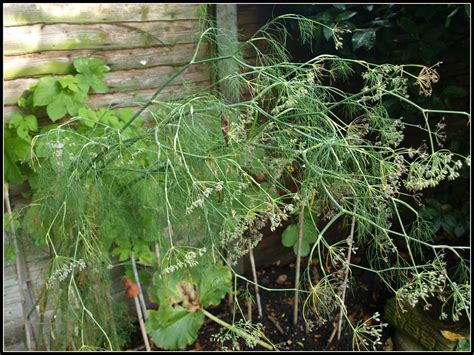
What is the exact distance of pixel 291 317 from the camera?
302cm

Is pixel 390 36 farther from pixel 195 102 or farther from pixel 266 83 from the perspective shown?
pixel 195 102

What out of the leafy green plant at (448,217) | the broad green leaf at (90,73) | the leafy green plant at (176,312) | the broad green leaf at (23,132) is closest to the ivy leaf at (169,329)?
the leafy green plant at (176,312)

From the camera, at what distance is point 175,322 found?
2.73 meters

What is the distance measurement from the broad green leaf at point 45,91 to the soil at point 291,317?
1654 millimetres

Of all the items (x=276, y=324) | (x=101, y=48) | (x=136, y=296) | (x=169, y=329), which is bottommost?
(x=276, y=324)

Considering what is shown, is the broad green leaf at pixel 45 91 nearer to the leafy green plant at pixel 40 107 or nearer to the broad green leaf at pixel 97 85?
the leafy green plant at pixel 40 107

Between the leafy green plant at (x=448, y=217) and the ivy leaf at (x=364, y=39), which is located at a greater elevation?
the ivy leaf at (x=364, y=39)

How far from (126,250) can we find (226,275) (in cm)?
63

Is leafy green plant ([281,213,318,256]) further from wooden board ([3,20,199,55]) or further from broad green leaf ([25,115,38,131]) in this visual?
broad green leaf ([25,115,38,131])

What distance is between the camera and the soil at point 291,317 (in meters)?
2.83

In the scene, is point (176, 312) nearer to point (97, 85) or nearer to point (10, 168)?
point (10, 168)

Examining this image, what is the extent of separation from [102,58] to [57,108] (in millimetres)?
444

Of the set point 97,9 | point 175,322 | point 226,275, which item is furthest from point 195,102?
point 175,322

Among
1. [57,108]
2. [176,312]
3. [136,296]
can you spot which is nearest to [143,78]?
[57,108]
